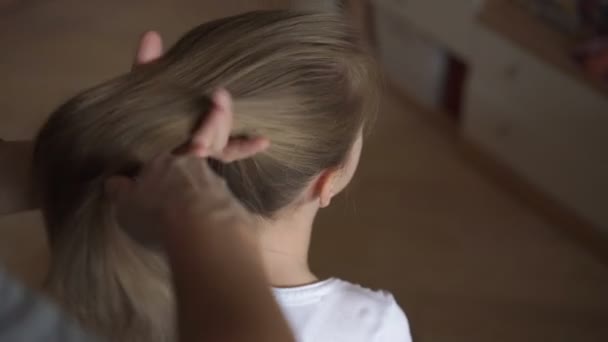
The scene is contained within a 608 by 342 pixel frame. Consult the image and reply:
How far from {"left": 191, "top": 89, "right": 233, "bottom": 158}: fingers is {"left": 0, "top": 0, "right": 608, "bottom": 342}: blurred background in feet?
2.85

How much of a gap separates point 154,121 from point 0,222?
102 centimetres

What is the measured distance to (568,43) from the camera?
1.64m

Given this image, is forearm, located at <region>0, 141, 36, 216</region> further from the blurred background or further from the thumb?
the blurred background

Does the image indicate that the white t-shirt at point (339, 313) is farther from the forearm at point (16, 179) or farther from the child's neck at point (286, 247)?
the forearm at point (16, 179)

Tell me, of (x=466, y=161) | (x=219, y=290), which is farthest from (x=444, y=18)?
(x=219, y=290)

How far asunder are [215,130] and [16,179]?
0.33 m

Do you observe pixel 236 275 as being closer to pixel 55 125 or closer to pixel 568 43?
pixel 55 125

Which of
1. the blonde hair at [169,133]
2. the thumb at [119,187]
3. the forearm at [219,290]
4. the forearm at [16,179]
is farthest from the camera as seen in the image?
the forearm at [16,179]

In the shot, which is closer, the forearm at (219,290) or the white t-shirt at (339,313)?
the forearm at (219,290)

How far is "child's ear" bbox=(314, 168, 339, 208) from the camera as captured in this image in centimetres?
84

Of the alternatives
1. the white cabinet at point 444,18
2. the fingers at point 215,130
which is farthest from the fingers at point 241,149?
the white cabinet at point 444,18

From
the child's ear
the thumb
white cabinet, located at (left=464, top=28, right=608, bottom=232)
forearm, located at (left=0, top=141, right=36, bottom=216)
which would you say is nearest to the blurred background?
white cabinet, located at (left=464, top=28, right=608, bottom=232)

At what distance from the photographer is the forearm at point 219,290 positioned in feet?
1.48

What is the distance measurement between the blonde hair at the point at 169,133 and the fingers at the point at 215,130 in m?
0.08
